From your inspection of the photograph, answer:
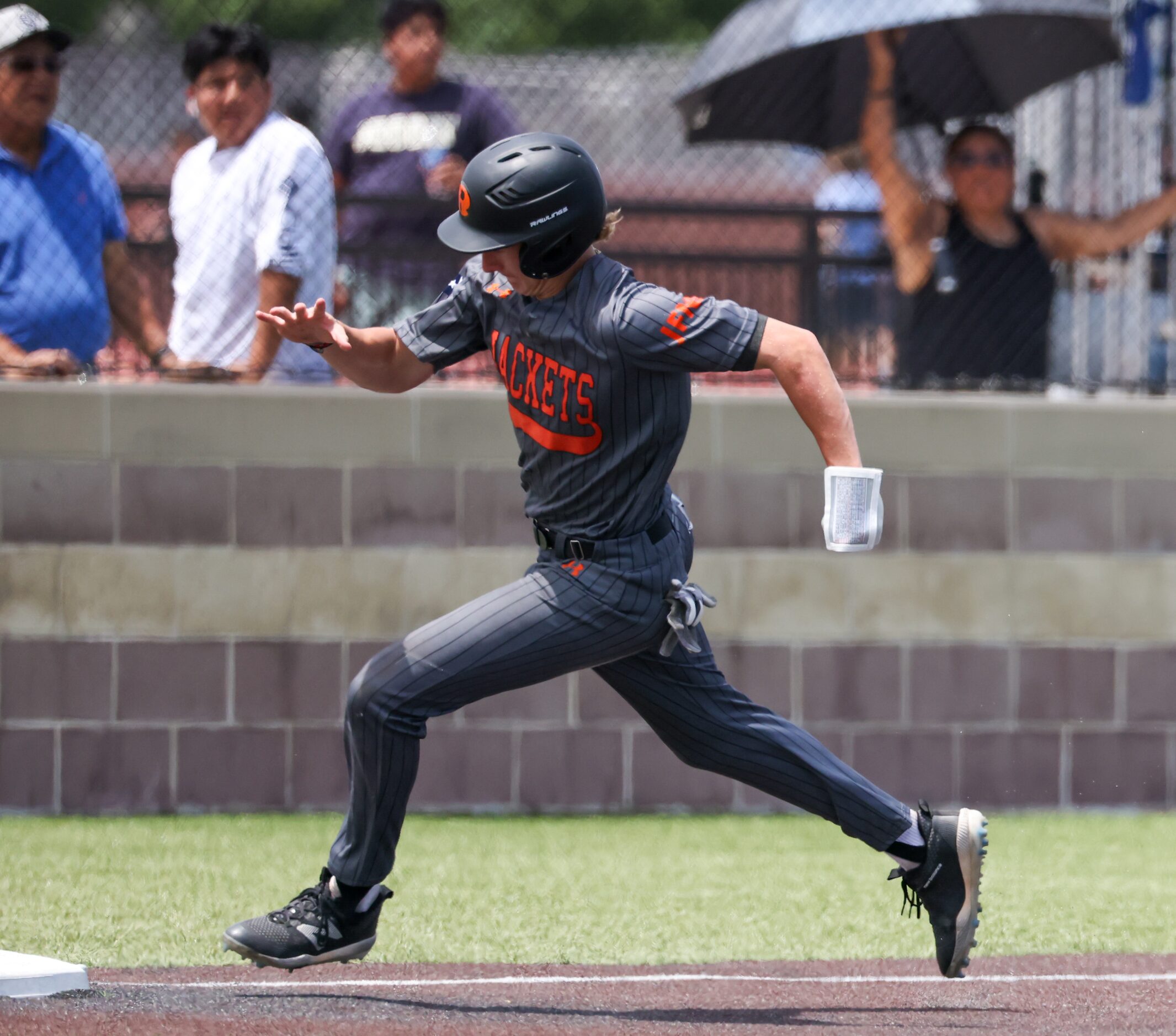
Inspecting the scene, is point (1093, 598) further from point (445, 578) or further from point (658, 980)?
point (658, 980)

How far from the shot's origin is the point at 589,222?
450 centimetres

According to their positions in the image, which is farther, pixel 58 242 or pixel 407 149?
pixel 407 149

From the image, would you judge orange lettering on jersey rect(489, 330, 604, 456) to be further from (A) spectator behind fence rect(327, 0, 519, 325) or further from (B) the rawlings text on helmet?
(A) spectator behind fence rect(327, 0, 519, 325)

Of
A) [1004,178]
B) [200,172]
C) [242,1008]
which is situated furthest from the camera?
[1004,178]

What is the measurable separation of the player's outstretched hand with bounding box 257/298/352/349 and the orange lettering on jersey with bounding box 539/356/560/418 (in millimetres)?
525

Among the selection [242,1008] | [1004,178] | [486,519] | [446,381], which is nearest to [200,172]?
[446,381]

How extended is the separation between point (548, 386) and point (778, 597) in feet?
Answer: 11.6

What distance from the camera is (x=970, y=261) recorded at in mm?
8172

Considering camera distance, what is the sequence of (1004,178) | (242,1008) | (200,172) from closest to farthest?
(242,1008)
(200,172)
(1004,178)

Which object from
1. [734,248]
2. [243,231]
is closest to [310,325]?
[243,231]

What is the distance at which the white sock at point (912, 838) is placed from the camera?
4.76 meters

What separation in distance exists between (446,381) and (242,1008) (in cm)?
390

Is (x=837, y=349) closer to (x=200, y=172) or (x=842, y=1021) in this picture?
(x=200, y=172)

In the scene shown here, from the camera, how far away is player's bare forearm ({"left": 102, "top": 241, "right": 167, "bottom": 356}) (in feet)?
25.4
